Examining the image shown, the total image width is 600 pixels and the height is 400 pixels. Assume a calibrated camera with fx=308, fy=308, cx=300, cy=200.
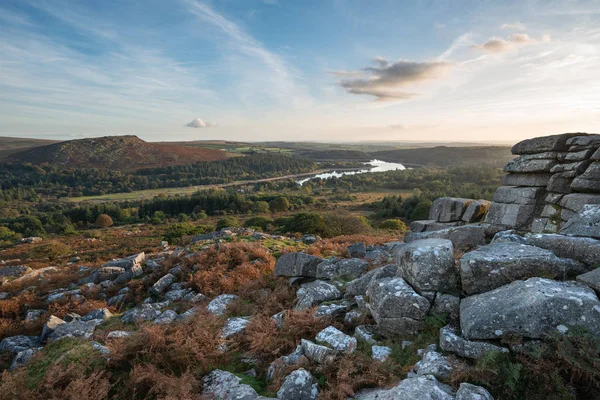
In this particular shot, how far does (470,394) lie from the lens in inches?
154

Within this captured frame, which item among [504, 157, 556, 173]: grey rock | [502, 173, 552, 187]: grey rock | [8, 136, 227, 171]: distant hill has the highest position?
[504, 157, 556, 173]: grey rock

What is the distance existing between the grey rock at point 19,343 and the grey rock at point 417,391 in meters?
10.2

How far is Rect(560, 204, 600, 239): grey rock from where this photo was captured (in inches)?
286

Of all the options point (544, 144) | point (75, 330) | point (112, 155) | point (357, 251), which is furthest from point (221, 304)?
point (112, 155)

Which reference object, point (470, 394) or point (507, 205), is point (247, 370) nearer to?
point (470, 394)

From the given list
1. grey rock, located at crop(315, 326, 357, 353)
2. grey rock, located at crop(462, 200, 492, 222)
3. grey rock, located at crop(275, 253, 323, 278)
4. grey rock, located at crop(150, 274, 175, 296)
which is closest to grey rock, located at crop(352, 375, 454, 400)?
grey rock, located at crop(315, 326, 357, 353)

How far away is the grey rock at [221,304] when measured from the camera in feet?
30.6

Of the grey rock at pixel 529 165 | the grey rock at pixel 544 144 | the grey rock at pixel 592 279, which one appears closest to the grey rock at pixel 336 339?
the grey rock at pixel 592 279

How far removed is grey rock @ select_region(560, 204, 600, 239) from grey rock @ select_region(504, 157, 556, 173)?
4950mm

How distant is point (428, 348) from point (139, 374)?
16.1 feet

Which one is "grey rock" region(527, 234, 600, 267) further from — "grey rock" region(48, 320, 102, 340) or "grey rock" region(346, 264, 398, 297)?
"grey rock" region(48, 320, 102, 340)

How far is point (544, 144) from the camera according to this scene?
1267cm

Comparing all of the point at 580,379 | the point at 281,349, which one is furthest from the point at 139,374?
the point at 580,379

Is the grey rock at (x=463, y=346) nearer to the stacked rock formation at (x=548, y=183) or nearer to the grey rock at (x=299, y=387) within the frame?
the grey rock at (x=299, y=387)
